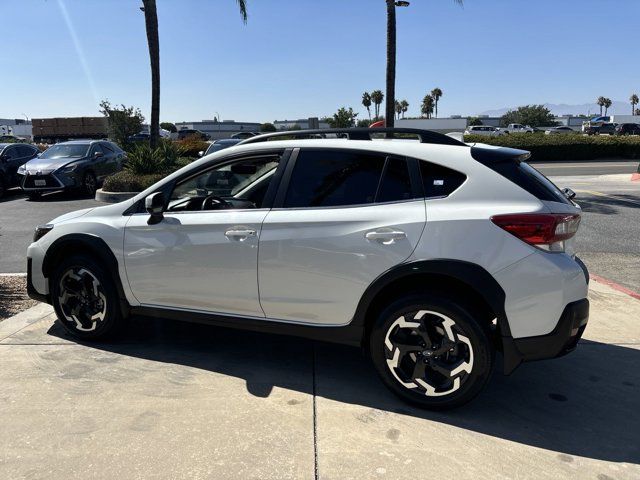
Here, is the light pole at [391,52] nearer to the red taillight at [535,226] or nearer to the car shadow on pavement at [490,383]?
the car shadow on pavement at [490,383]

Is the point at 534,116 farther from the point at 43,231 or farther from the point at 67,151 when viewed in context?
the point at 43,231

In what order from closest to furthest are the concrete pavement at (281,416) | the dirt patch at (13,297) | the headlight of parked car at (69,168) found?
1. the concrete pavement at (281,416)
2. the dirt patch at (13,297)
3. the headlight of parked car at (69,168)

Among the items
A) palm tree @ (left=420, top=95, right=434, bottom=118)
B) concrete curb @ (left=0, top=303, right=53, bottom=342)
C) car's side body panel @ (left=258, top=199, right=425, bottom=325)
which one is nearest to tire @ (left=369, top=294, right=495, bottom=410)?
car's side body panel @ (left=258, top=199, right=425, bottom=325)

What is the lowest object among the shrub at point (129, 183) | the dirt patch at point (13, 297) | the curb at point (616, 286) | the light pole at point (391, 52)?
the curb at point (616, 286)

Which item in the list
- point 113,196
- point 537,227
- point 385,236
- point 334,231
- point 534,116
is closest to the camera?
point 537,227

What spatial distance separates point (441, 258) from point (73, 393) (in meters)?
2.65

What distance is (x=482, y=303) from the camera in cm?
323

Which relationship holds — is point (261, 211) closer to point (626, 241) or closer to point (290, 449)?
point (290, 449)

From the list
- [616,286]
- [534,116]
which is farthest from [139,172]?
[534,116]

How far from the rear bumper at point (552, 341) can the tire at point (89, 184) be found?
45.3 ft

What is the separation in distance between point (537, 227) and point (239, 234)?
76.8 inches

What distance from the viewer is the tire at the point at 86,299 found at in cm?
425

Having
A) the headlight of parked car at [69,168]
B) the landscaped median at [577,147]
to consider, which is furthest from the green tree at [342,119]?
the headlight of parked car at [69,168]

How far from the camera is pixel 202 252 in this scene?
12.5ft
